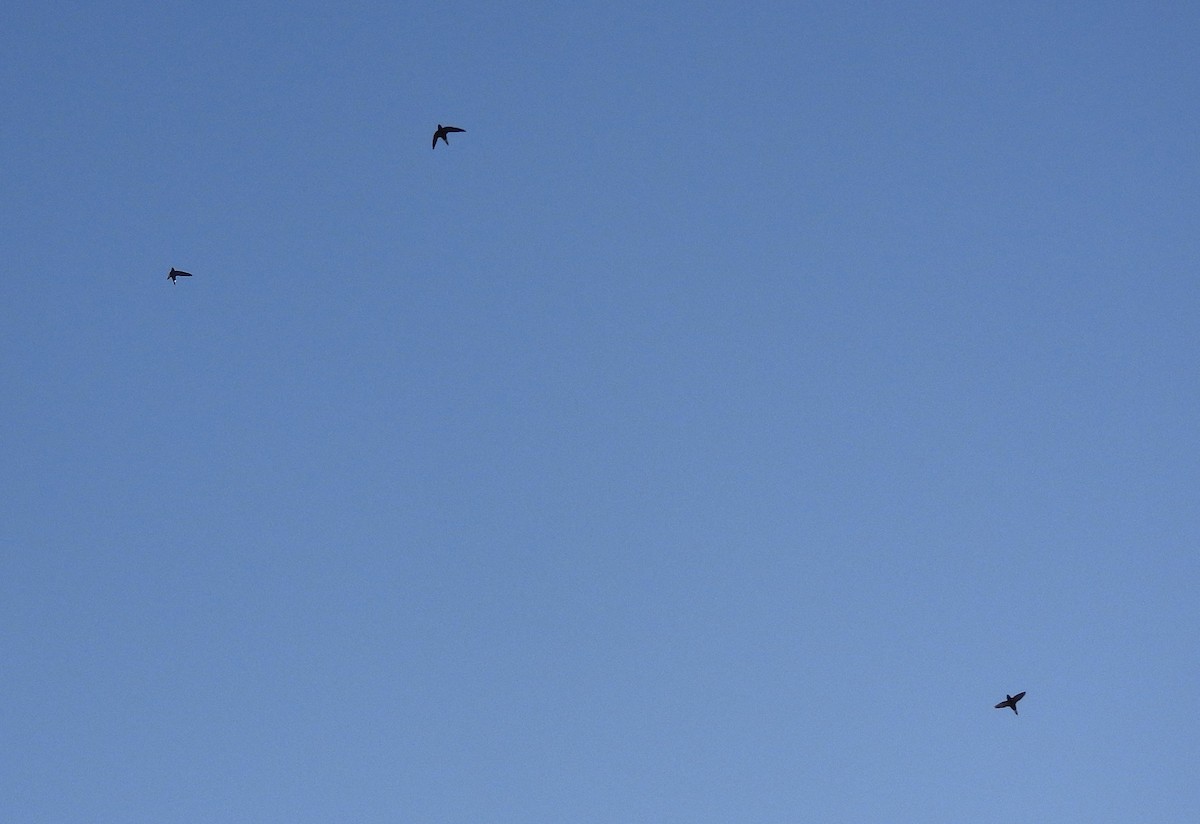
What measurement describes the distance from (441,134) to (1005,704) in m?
69.1

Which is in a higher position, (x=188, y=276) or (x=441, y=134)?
(x=441, y=134)

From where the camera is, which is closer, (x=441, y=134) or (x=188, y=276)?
(x=441, y=134)

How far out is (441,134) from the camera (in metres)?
107

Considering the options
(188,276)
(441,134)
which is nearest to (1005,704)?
(441,134)

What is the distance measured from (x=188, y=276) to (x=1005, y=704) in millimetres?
81831

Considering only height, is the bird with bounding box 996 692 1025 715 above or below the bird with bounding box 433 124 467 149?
below

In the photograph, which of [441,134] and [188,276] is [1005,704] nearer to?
[441,134]

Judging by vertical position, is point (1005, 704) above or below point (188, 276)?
below

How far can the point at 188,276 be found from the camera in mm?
114562

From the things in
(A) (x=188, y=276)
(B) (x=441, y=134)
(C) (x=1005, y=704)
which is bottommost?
(C) (x=1005, y=704)

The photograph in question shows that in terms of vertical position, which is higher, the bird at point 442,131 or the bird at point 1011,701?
the bird at point 442,131

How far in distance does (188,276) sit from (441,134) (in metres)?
27.3
